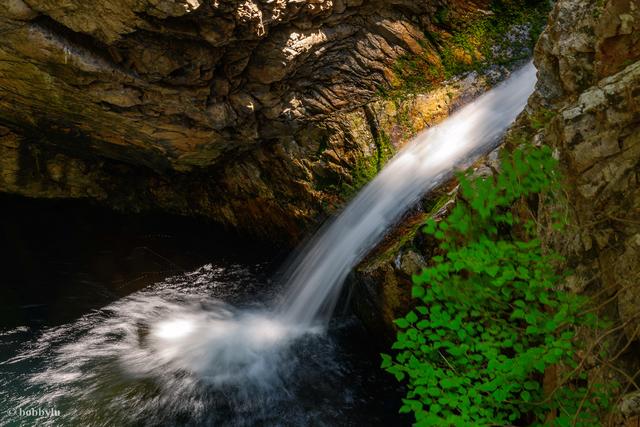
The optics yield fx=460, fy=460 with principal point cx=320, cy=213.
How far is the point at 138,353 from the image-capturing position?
586cm

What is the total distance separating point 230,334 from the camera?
6.36 meters

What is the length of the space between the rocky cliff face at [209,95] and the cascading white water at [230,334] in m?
0.93

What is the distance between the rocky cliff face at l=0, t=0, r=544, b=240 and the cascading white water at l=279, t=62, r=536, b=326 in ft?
1.97

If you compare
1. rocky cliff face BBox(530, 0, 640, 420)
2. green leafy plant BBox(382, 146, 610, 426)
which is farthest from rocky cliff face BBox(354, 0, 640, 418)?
green leafy plant BBox(382, 146, 610, 426)

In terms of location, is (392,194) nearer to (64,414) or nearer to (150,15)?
(150,15)

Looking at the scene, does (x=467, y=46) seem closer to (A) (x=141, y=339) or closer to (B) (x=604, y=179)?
(B) (x=604, y=179)

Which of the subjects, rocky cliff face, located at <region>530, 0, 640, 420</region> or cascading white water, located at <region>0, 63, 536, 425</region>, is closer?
rocky cliff face, located at <region>530, 0, 640, 420</region>

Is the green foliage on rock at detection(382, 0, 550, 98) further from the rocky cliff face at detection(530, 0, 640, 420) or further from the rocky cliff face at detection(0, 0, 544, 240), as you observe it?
the rocky cliff face at detection(530, 0, 640, 420)

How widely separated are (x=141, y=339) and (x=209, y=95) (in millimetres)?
3521

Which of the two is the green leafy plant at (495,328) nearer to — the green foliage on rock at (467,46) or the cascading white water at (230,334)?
the cascading white water at (230,334)

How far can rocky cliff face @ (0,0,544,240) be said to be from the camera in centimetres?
542

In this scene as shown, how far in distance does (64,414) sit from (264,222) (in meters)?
4.58

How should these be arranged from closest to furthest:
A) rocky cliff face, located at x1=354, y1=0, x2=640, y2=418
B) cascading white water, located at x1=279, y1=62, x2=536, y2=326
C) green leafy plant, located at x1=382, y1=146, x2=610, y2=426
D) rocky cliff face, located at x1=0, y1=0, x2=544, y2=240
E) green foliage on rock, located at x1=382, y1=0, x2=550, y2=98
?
green leafy plant, located at x1=382, y1=146, x2=610, y2=426, rocky cliff face, located at x1=354, y1=0, x2=640, y2=418, rocky cliff face, located at x1=0, y1=0, x2=544, y2=240, cascading white water, located at x1=279, y1=62, x2=536, y2=326, green foliage on rock, located at x1=382, y1=0, x2=550, y2=98

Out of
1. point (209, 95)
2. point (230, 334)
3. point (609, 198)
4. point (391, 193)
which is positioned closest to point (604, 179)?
point (609, 198)
